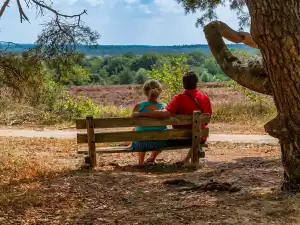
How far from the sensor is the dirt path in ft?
41.0

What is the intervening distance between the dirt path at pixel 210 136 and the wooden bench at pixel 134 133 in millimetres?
4375

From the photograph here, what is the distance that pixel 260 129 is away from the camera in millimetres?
14883

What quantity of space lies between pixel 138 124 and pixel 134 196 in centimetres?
211

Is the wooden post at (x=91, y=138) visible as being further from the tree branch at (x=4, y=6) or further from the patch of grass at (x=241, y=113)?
the patch of grass at (x=241, y=113)

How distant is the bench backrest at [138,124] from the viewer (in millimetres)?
7742

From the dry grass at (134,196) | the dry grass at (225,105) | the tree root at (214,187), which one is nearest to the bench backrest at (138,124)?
the dry grass at (134,196)

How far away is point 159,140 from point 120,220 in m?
3.20

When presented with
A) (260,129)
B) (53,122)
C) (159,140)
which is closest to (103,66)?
(53,122)

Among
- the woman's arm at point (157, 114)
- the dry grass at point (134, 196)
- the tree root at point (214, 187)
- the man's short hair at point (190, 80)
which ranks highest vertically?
the man's short hair at point (190, 80)

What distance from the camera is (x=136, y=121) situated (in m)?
7.82

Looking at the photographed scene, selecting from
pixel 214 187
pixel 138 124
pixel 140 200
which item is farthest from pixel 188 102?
pixel 140 200

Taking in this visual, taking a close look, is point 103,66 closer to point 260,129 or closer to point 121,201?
point 260,129

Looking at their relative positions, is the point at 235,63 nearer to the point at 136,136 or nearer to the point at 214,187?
the point at 214,187

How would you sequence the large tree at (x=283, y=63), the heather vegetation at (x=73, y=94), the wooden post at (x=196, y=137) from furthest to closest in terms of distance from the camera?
the wooden post at (x=196, y=137), the heather vegetation at (x=73, y=94), the large tree at (x=283, y=63)
